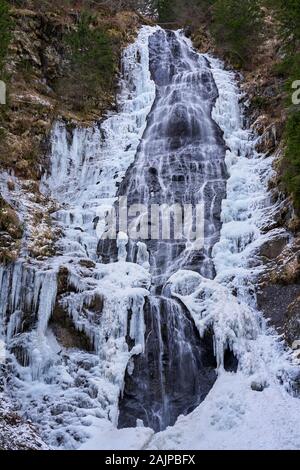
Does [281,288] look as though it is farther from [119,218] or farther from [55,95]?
[55,95]

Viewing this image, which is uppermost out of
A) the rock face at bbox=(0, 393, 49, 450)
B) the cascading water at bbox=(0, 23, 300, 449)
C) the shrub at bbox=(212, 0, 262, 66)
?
the shrub at bbox=(212, 0, 262, 66)

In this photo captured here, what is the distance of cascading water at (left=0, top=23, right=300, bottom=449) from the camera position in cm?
1260

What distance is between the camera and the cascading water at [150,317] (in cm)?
1260

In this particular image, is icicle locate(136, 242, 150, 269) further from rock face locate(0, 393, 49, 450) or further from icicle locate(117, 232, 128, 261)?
rock face locate(0, 393, 49, 450)

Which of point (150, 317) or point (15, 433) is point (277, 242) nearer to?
point (150, 317)

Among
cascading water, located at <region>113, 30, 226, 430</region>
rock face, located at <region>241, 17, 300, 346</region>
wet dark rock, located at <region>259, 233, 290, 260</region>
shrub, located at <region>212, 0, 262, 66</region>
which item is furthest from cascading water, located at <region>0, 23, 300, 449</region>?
shrub, located at <region>212, 0, 262, 66</region>

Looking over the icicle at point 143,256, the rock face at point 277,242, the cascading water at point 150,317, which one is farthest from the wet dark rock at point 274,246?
the icicle at point 143,256

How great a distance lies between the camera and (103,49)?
26.0m

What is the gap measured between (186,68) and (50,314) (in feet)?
60.0

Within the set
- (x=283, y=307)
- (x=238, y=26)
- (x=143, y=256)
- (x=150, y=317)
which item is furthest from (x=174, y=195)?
(x=238, y=26)

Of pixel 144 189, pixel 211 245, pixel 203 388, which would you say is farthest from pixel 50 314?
pixel 144 189

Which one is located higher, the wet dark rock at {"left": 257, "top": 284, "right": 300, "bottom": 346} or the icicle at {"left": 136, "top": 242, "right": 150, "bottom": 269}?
the icicle at {"left": 136, "top": 242, "right": 150, "bottom": 269}

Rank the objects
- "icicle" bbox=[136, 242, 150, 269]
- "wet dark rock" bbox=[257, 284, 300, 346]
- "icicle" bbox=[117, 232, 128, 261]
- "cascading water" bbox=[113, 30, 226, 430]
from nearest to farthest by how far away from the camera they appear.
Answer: "cascading water" bbox=[113, 30, 226, 430] < "wet dark rock" bbox=[257, 284, 300, 346] < "icicle" bbox=[136, 242, 150, 269] < "icicle" bbox=[117, 232, 128, 261]

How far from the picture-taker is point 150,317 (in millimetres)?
14898
